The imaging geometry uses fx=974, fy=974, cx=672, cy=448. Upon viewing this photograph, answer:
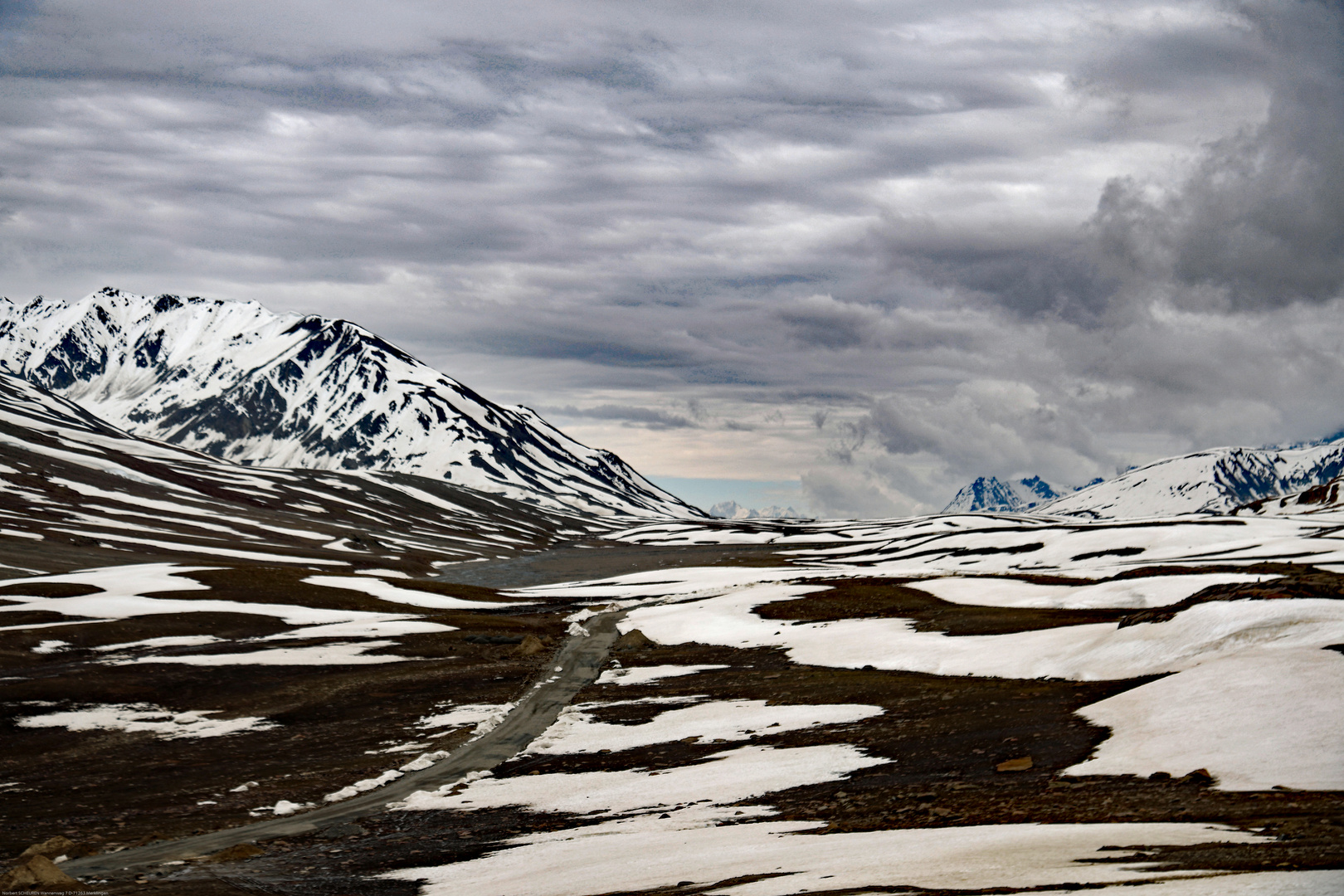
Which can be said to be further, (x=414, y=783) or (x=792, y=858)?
(x=414, y=783)

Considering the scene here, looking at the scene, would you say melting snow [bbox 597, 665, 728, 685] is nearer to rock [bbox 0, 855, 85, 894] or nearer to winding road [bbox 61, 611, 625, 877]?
winding road [bbox 61, 611, 625, 877]

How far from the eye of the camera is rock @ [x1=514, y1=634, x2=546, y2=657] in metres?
68.6

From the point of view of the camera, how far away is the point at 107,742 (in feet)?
140

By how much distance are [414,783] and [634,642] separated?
37863 mm

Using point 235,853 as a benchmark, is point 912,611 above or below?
below

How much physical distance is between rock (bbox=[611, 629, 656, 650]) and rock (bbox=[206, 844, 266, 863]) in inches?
1772

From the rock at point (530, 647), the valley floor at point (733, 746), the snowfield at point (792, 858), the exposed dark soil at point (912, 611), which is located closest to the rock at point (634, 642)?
the valley floor at point (733, 746)

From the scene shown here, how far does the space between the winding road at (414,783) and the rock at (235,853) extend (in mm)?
782

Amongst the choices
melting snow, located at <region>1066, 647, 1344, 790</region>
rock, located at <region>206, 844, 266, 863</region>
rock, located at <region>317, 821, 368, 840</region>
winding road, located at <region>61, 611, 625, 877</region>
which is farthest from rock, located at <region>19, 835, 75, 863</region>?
melting snow, located at <region>1066, 647, 1344, 790</region>

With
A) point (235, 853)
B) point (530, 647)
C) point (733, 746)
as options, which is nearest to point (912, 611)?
point (530, 647)

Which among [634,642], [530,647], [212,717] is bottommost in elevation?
[634,642]

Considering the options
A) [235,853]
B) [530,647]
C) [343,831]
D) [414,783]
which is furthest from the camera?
[530,647]

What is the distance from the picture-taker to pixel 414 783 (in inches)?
1396

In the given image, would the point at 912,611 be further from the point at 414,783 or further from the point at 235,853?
the point at 235,853
